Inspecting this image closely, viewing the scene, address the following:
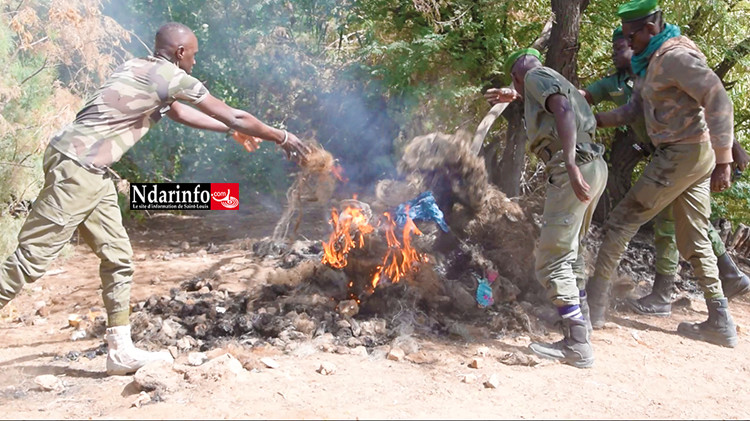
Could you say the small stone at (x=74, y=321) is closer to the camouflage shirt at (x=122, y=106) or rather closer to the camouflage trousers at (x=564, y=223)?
the camouflage shirt at (x=122, y=106)

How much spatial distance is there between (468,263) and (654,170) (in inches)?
67.0

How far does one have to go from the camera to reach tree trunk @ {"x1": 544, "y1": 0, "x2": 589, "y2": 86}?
6.04m

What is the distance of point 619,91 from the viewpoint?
5457 millimetres

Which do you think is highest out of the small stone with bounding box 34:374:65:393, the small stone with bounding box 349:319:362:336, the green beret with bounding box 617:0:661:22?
the green beret with bounding box 617:0:661:22

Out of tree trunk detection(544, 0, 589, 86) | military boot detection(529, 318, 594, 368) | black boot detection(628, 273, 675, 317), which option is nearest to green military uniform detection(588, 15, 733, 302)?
black boot detection(628, 273, 675, 317)

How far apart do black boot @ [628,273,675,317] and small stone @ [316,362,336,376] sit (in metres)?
3.17

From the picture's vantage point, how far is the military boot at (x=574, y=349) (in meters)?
4.16

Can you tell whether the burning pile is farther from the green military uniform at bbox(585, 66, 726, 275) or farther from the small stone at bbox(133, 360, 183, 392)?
the green military uniform at bbox(585, 66, 726, 275)

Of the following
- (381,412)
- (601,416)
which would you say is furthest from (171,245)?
(601,416)

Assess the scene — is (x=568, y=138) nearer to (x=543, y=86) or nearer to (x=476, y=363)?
(x=543, y=86)

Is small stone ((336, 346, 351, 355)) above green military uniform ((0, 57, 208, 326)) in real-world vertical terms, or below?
below

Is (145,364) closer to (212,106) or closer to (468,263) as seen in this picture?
(212,106)

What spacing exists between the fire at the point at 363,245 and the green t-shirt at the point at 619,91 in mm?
2149

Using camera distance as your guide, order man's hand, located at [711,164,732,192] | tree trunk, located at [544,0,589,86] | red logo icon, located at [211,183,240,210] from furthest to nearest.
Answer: red logo icon, located at [211,183,240,210]
tree trunk, located at [544,0,589,86]
man's hand, located at [711,164,732,192]
